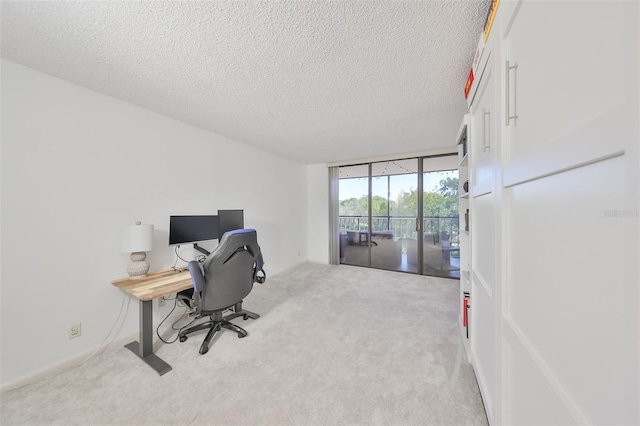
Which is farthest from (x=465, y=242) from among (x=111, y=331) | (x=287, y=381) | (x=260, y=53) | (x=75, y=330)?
(x=75, y=330)

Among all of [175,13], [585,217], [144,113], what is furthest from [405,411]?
Answer: [144,113]

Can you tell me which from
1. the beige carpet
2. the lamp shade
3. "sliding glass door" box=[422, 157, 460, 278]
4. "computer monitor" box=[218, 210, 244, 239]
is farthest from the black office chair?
"sliding glass door" box=[422, 157, 460, 278]

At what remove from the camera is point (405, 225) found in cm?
463

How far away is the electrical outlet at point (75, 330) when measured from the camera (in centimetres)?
184

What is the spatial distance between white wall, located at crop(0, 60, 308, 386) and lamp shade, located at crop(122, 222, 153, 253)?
248mm

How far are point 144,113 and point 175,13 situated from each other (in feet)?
5.23

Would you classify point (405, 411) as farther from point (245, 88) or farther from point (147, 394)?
point (245, 88)

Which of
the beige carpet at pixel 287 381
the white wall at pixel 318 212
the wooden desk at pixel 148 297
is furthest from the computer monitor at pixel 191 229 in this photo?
the white wall at pixel 318 212

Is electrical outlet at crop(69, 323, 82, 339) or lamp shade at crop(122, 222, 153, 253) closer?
electrical outlet at crop(69, 323, 82, 339)

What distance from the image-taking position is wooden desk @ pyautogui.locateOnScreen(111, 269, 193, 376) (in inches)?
70.4

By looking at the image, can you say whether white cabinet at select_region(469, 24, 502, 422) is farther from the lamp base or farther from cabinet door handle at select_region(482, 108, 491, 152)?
the lamp base

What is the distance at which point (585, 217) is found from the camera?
0.50 meters

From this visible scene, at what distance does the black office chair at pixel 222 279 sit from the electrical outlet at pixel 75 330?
0.77 metres

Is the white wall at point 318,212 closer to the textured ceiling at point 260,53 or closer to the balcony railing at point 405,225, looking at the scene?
the balcony railing at point 405,225
